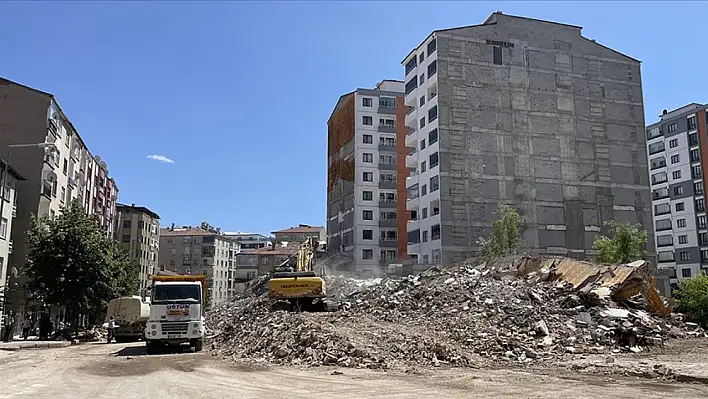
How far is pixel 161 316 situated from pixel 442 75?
47207 millimetres

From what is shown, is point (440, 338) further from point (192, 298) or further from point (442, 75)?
point (442, 75)

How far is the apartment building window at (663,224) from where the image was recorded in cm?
8931

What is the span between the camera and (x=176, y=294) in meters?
25.1

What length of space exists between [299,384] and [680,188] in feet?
285

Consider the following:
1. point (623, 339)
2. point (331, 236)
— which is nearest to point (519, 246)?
point (331, 236)

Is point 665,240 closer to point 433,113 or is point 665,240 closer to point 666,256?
point 666,256

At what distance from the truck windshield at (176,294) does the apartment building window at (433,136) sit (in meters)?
42.9

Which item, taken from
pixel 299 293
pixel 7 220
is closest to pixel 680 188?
pixel 299 293

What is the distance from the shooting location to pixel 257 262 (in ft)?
407

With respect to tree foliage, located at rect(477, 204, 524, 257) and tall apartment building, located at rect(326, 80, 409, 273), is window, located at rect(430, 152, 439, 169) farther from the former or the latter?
tall apartment building, located at rect(326, 80, 409, 273)

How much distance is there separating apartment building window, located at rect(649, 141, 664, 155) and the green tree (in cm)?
6027

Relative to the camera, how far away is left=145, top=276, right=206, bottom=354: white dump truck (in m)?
24.5

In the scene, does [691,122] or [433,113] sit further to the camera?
[691,122]

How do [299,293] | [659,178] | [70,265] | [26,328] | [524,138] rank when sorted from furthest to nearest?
1. [659,178]
2. [524,138]
3. [26,328]
4. [70,265]
5. [299,293]
